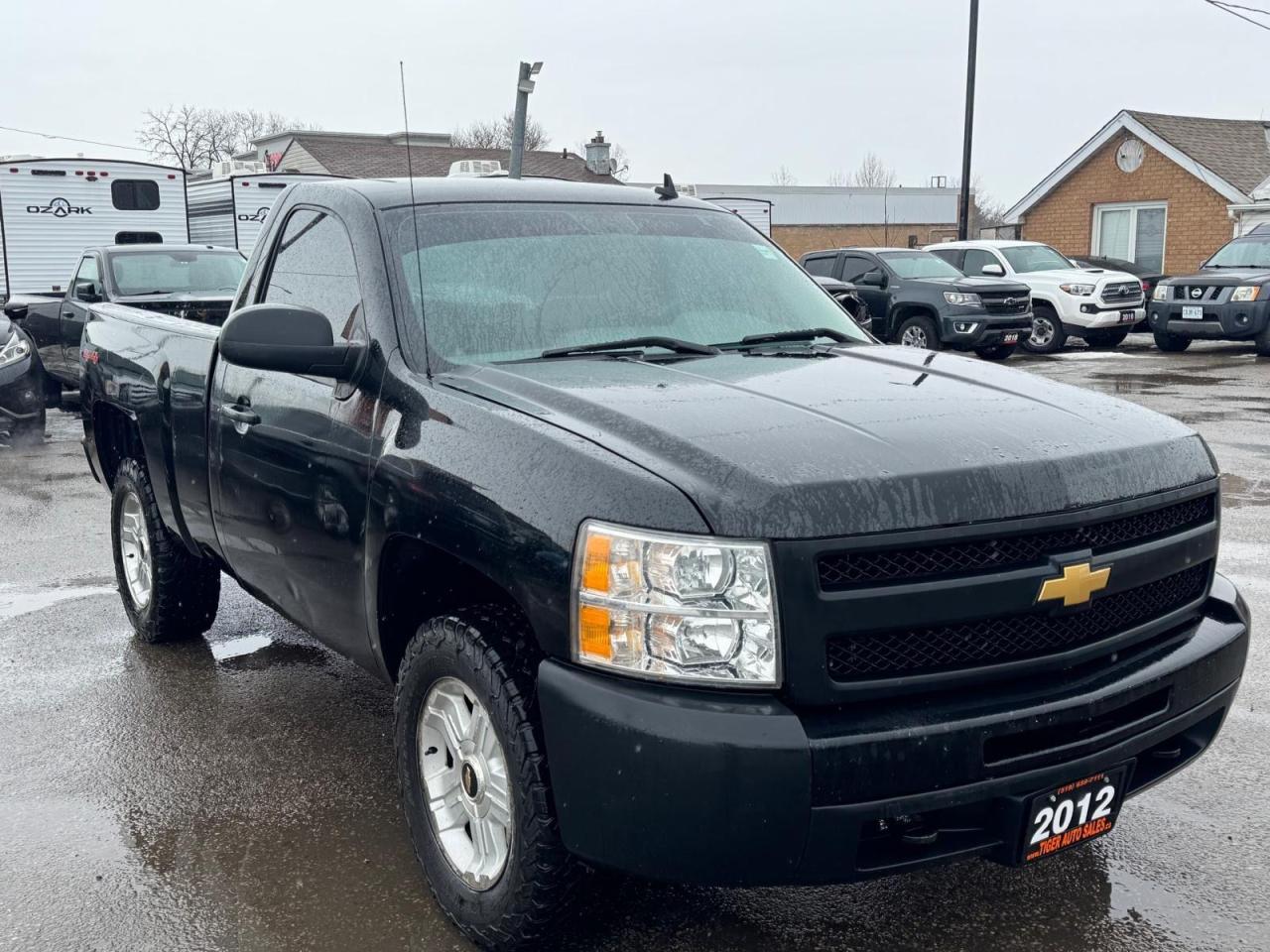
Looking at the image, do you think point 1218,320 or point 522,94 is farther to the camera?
point 1218,320

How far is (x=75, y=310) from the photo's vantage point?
13.3 m

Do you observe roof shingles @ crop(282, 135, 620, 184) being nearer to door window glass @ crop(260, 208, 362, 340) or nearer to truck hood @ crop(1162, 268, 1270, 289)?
truck hood @ crop(1162, 268, 1270, 289)

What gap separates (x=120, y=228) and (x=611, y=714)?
54.7ft

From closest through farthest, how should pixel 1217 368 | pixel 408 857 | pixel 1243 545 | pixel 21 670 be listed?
pixel 408 857 < pixel 21 670 < pixel 1243 545 < pixel 1217 368

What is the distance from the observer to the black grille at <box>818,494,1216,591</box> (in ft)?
8.19

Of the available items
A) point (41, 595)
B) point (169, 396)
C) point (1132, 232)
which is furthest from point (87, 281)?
point (1132, 232)

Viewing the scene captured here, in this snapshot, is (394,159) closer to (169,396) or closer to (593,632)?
(169,396)

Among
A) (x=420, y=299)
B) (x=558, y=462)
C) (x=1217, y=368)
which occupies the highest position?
(x=420, y=299)

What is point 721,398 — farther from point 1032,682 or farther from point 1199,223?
point 1199,223

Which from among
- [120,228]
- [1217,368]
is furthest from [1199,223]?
[120,228]

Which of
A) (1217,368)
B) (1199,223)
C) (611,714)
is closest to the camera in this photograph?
(611,714)

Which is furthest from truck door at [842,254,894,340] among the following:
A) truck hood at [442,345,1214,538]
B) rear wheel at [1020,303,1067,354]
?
truck hood at [442,345,1214,538]

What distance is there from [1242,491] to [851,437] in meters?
6.77

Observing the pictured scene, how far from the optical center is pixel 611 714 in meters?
2.47
